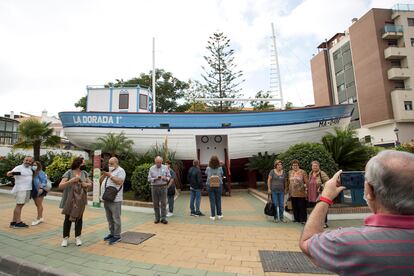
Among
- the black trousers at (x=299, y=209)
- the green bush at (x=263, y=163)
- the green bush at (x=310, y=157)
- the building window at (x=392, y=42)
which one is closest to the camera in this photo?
the black trousers at (x=299, y=209)

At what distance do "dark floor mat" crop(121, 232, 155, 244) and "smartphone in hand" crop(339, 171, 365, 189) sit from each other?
5415 mm

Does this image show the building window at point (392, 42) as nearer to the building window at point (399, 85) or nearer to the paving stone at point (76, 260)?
the building window at point (399, 85)

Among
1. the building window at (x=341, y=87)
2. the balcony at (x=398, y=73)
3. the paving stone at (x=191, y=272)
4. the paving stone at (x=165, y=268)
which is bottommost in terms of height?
the paving stone at (x=191, y=272)

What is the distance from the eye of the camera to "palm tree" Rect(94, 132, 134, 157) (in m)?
10.8

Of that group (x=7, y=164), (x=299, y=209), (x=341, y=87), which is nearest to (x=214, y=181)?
(x=299, y=209)

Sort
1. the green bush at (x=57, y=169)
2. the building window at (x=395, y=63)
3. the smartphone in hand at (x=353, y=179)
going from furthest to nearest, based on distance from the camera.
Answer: the building window at (x=395, y=63), the green bush at (x=57, y=169), the smartphone in hand at (x=353, y=179)

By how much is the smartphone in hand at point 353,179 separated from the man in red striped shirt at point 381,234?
21.1 ft

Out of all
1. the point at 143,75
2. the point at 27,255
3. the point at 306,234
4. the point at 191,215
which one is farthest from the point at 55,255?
the point at 143,75

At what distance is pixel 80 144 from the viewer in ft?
41.8

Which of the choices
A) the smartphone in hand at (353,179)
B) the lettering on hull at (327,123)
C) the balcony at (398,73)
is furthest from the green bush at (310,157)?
the balcony at (398,73)

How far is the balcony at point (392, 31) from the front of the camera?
27.0 metres

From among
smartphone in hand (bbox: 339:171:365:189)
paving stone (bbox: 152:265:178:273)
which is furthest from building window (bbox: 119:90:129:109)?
paving stone (bbox: 152:265:178:273)

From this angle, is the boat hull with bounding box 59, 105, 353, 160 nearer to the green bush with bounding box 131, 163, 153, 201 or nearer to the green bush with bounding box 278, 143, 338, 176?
the green bush with bounding box 131, 163, 153, 201

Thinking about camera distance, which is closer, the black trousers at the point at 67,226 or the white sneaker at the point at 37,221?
the black trousers at the point at 67,226
